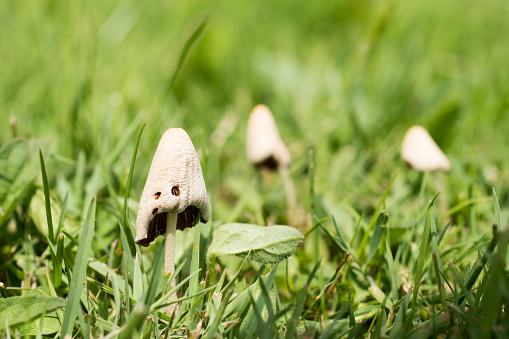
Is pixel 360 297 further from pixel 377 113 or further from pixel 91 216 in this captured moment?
pixel 377 113

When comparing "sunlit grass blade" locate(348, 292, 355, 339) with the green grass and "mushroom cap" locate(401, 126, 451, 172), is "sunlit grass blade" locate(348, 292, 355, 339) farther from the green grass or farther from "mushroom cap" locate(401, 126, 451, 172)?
"mushroom cap" locate(401, 126, 451, 172)

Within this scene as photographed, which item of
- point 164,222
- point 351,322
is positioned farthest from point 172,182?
point 351,322

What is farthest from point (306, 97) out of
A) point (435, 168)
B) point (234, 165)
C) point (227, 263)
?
point (227, 263)

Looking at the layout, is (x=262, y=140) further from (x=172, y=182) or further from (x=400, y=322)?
(x=400, y=322)

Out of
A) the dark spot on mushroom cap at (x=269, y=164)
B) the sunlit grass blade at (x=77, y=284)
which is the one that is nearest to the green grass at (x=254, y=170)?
the sunlit grass blade at (x=77, y=284)

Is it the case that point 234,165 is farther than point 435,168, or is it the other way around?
point 234,165

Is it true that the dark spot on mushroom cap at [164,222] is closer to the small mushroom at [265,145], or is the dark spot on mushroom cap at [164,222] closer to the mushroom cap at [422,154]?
the small mushroom at [265,145]
